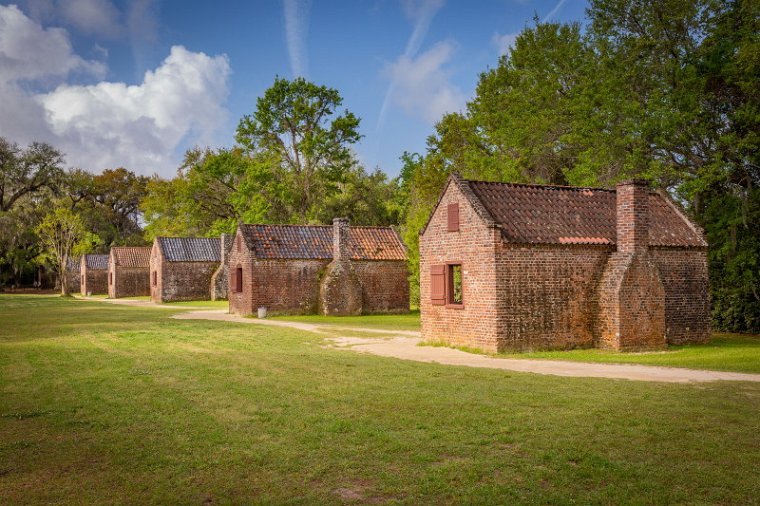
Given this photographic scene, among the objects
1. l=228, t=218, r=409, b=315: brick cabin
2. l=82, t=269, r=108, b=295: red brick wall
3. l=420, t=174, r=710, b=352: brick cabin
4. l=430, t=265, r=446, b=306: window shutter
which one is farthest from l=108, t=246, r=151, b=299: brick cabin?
l=430, t=265, r=446, b=306: window shutter

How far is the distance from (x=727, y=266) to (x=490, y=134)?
59.1 feet

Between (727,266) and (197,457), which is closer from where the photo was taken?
(197,457)

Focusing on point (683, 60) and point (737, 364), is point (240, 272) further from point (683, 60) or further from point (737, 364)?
point (737, 364)

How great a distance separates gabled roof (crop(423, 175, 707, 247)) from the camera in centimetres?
1878

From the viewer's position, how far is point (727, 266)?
27062 millimetres

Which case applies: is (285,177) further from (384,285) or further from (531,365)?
→ (531,365)

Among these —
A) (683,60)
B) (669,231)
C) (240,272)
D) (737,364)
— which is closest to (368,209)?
(240,272)

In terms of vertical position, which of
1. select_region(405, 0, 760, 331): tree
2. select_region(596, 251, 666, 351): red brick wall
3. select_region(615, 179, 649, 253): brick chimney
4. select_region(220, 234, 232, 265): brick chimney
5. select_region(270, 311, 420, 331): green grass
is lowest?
select_region(270, 311, 420, 331): green grass

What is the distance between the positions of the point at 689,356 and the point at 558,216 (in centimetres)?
519

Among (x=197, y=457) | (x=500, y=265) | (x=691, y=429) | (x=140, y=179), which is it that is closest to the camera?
(x=197, y=457)

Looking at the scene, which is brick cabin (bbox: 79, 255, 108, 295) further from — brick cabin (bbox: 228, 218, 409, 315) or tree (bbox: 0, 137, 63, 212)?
brick cabin (bbox: 228, 218, 409, 315)

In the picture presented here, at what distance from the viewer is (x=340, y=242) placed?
118 feet

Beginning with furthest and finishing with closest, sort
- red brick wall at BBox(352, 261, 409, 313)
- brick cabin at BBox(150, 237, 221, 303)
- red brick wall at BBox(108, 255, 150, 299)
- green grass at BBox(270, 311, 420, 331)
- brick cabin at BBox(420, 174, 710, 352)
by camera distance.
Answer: red brick wall at BBox(108, 255, 150, 299)
brick cabin at BBox(150, 237, 221, 303)
red brick wall at BBox(352, 261, 409, 313)
green grass at BBox(270, 311, 420, 331)
brick cabin at BBox(420, 174, 710, 352)

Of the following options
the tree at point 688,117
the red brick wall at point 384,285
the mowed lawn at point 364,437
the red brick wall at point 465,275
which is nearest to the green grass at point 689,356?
the red brick wall at point 465,275
